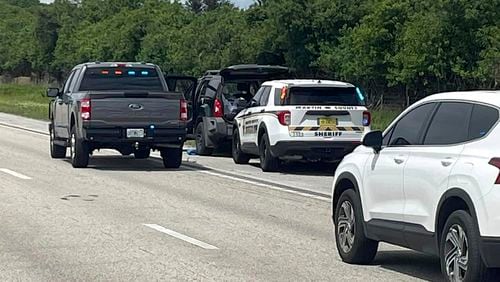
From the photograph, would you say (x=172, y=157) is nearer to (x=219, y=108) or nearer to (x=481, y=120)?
(x=219, y=108)

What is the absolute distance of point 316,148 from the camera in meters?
20.7

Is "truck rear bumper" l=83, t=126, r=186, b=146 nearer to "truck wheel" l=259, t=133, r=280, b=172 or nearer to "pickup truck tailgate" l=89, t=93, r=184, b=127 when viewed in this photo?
"pickup truck tailgate" l=89, t=93, r=184, b=127

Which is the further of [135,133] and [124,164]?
[124,164]

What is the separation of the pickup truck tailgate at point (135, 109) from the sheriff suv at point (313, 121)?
1.81 meters

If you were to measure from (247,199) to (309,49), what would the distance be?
120ft

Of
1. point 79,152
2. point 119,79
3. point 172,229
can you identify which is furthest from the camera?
point 119,79

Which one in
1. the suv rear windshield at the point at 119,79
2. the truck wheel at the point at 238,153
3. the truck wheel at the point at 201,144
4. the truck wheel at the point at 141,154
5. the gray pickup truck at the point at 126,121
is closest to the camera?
the gray pickup truck at the point at 126,121

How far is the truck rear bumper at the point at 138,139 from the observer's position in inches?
835

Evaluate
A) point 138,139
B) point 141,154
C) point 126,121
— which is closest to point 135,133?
point 138,139

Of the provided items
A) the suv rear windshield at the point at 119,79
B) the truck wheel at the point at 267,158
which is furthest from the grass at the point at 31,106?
the truck wheel at the point at 267,158

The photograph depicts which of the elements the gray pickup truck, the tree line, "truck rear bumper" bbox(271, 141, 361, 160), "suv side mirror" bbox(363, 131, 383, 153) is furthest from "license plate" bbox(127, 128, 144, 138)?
the tree line

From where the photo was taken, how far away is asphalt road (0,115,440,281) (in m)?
10.5

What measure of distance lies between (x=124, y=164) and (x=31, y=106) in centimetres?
3917

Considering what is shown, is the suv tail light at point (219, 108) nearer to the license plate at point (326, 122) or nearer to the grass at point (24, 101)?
the license plate at point (326, 122)
